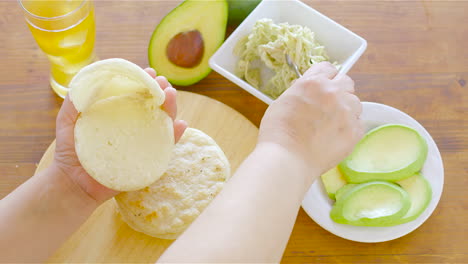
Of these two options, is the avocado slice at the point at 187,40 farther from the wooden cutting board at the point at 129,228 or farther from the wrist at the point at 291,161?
the wrist at the point at 291,161

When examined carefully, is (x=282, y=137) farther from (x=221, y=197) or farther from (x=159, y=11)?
(x=159, y=11)

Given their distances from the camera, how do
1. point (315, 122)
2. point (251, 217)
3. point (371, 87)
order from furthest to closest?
point (371, 87), point (315, 122), point (251, 217)

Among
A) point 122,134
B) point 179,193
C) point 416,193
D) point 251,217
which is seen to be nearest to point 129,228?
point 179,193

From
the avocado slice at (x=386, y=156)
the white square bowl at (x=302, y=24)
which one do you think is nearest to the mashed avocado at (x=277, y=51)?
the white square bowl at (x=302, y=24)

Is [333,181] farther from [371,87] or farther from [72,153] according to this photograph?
[72,153]

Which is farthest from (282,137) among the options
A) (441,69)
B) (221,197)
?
(441,69)
